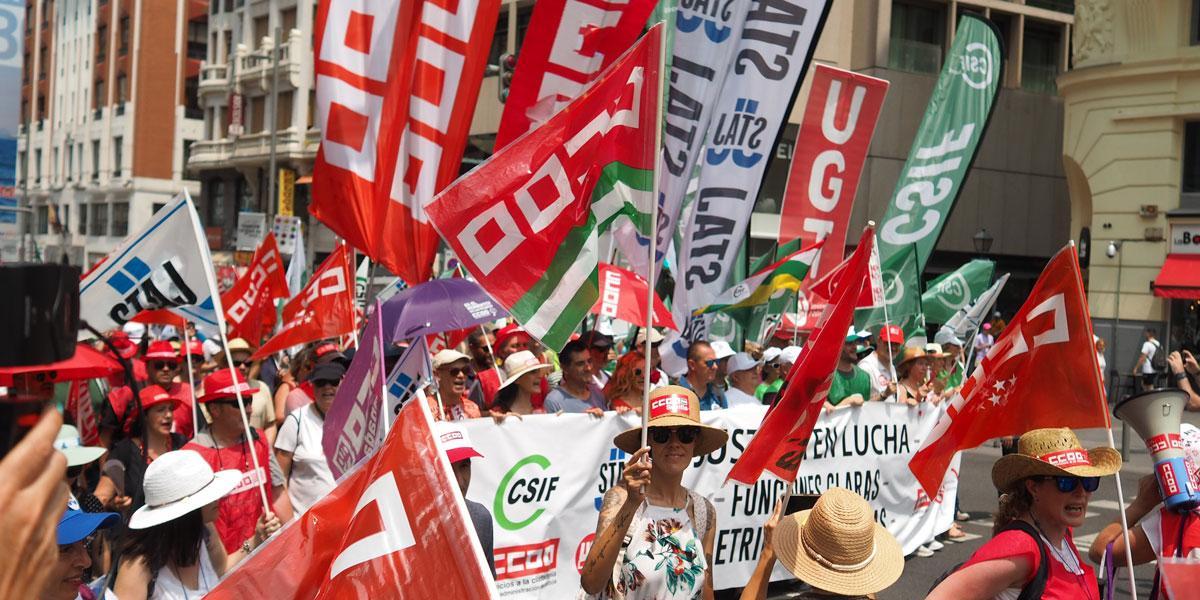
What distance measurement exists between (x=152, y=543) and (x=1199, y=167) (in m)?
27.0

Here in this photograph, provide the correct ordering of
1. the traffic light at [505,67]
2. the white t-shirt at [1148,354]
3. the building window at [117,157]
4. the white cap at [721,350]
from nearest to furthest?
the white cap at [721,350] < the traffic light at [505,67] < the white t-shirt at [1148,354] < the building window at [117,157]

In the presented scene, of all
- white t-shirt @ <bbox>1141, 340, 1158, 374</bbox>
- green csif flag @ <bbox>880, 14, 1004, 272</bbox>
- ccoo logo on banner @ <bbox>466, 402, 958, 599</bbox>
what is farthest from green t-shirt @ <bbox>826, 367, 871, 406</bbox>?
white t-shirt @ <bbox>1141, 340, 1158, 374</bbox>

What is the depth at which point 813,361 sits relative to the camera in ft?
16.6

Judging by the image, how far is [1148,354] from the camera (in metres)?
24.6

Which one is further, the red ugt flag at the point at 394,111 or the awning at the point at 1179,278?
the awning at the point at 1179,278

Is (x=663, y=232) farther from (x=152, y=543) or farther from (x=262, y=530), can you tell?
(x=152, y=543)

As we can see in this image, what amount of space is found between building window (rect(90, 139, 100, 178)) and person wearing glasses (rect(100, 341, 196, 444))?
6539 centimetres

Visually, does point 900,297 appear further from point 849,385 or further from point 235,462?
point 235,462

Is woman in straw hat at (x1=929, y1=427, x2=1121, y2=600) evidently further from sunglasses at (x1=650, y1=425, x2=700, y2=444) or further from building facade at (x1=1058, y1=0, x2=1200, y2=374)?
building facade at (x1=1058, y1=0, x2=1200, y2=374)

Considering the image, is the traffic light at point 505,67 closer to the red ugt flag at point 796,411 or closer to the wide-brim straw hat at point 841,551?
the red ugt flag at point 796,411

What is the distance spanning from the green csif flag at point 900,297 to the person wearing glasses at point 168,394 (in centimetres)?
716

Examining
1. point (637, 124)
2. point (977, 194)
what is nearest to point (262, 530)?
point (637, 124)

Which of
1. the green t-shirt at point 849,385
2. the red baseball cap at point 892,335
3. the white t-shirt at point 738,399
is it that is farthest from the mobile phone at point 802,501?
the red baseball cap at point 892,335

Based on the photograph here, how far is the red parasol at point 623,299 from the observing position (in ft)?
28.0
